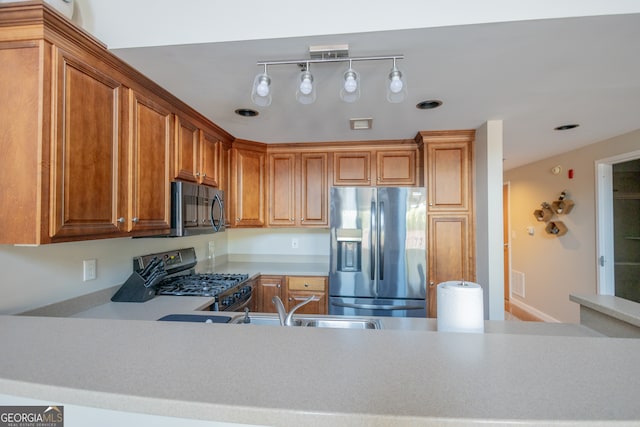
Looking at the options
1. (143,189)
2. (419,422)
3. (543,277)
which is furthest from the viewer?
(543,277)

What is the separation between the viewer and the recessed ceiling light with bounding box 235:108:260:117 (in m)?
2.20

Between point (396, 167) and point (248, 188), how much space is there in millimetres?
1520

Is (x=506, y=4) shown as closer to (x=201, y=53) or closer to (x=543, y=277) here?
(x=201, y=53)

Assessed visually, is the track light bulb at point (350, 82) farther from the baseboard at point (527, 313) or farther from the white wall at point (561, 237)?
the baseboard at point (527, 313)

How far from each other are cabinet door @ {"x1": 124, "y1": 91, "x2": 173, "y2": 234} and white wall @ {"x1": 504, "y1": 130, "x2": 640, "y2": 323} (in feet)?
12.9

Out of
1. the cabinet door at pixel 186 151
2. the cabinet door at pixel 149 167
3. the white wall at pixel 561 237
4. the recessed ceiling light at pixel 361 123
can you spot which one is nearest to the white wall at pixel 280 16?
the cabinet door at pixel 149 167

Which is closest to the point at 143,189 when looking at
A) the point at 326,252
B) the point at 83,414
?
the point at 83,414

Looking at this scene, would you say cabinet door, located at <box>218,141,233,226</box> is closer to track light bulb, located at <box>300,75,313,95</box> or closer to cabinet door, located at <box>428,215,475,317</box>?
track light bulb, located at <box>300,75,313,95</box>

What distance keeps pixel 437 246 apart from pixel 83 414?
2.58m

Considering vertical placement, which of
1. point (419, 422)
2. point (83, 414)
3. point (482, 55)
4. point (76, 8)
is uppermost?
point (76, 8)

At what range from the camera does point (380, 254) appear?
2662 millimetres

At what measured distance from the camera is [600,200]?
10.3 feet

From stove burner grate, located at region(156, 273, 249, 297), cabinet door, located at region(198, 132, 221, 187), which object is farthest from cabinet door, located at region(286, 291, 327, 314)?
cabinet door, located at region(198, 132, 221, 187)

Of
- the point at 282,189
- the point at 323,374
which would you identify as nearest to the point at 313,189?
the point at 282,189
